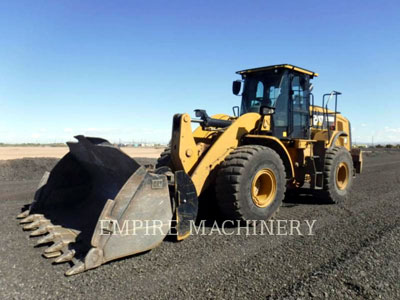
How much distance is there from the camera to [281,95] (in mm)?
6422

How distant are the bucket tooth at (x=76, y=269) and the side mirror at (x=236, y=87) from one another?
4.78 m

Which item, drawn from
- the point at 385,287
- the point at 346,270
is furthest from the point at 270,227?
the point at 385,287

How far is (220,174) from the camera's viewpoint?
15.7ft

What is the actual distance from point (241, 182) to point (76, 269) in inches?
95.6

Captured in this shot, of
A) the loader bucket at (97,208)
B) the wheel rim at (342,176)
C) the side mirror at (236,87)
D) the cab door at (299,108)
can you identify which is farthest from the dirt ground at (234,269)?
the side mirror at (236,87)

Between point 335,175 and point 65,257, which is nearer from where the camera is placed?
point 65,257

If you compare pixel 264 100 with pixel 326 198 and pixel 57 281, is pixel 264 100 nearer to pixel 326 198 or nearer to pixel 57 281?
pixel 326 198

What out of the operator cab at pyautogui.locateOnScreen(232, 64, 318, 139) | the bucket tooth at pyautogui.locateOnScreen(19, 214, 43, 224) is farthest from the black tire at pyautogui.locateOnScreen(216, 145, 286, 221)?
the bucket tooth at pyautogui.locateOnScreen(19, 214, 43, 224)

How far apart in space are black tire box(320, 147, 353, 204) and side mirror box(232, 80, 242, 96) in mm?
2374

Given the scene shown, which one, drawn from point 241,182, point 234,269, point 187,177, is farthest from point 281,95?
point 234,269

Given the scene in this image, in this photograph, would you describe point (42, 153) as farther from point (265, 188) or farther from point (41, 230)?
point (265, 188)

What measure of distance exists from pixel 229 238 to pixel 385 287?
1.93m

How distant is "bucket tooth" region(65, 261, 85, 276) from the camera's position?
130 inches

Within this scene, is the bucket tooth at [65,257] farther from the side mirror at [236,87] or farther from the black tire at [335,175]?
the black tire at [335,175]
